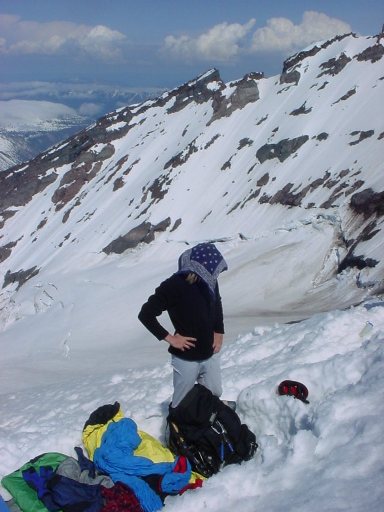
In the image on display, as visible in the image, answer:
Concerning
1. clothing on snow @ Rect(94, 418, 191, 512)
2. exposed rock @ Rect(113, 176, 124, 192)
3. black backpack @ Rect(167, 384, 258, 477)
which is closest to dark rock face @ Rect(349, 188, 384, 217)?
black backpack @ Rect(167, 384, 258, 477)

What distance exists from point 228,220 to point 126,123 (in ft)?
140

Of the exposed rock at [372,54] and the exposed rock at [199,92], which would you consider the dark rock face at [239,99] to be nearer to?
the exposed rock at [199,92]

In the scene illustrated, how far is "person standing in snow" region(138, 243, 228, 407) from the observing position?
17.7 ft

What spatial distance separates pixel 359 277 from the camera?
20.8 m

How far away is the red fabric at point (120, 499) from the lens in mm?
4738

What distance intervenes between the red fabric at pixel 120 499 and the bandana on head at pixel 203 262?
233 cm

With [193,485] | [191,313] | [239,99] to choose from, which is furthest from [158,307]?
[239,99]

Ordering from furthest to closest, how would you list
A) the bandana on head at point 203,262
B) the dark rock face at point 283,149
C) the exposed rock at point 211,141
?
1. the exposed rock at point 211,141
2. the dark rock face at point 283,149
3. the bandana on head at point 203,262

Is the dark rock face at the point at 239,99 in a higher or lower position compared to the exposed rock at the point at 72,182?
higher

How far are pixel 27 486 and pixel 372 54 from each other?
50138 mm

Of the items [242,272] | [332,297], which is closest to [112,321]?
[242,272]

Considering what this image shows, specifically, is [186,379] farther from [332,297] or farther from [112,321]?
[112,321]

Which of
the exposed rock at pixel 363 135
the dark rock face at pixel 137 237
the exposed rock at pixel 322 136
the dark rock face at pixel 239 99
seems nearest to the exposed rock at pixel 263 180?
the exposed rock at pixel 322 136

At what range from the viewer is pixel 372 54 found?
46.2m
